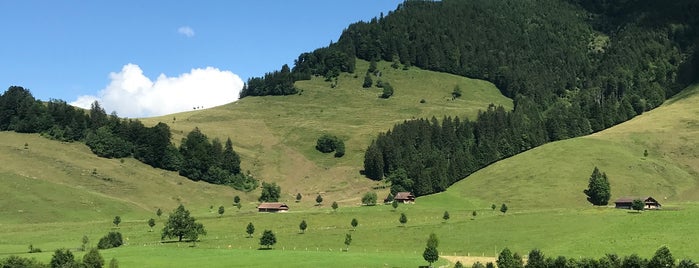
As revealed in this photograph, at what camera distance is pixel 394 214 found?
480 feet

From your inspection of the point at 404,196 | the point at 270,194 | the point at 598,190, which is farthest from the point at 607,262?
the point at 270,194

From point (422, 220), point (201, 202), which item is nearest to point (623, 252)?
point (422, 220)

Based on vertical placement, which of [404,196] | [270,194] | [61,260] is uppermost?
[61,260]

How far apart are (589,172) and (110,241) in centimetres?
11832

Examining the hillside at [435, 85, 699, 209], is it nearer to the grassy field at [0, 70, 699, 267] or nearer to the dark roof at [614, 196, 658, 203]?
the grassy field at [0, 70, 699, 267]

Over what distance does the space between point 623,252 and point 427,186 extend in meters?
94.9

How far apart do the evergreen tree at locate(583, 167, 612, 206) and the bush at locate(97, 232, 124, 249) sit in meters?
104

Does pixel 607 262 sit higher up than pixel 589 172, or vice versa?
pixel 589 172

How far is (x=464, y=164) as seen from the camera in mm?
197375

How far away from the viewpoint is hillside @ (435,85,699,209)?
506 ft

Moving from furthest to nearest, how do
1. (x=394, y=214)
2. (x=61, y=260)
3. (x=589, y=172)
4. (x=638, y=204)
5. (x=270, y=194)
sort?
(x=270, y=194), (x=589, y=172), (x=394, y=214), (x=638, y=204), (x=61, y=260)

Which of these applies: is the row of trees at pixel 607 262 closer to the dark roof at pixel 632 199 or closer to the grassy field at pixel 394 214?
the grassy field at pixel 394 214

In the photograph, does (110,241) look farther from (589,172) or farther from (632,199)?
(589,172)

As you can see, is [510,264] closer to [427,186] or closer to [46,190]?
[427,186]
